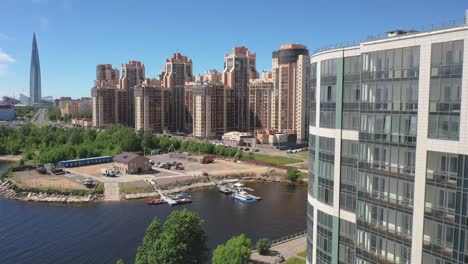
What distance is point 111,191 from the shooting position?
53.4 metres

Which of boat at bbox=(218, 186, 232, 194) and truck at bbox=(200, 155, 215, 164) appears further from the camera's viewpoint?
truck at bbox=(200, 155, 215, 164)

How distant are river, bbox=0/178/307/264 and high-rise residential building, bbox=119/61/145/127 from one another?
3524 inches

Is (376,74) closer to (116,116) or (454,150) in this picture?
(454,150)

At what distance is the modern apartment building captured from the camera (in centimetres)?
10625

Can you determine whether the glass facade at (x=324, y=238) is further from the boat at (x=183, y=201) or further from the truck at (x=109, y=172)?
the truck at (x=109, y=172)

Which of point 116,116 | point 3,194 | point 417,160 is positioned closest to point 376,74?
point 417,160

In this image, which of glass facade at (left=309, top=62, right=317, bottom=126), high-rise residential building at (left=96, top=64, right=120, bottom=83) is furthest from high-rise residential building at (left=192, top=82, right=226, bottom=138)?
glass facade at (left=309, top=62, right=317, bottom=126)

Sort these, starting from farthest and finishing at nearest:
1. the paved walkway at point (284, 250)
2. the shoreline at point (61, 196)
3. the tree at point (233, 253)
Answer: the shoreline at point (61, 196) < the paved walkway at point (284, 250) < the tree at point (233, 253)

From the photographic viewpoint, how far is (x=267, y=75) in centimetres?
11162

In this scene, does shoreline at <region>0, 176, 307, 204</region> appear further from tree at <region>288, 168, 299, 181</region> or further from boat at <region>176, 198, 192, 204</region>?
tree at <region>288, 168, 299, 181</region>

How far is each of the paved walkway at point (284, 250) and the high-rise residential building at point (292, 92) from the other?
6764 cm

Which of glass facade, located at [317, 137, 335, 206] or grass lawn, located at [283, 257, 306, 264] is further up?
glass facade, located at [317, 137, 335, 206]

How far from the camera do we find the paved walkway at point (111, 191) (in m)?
50.9

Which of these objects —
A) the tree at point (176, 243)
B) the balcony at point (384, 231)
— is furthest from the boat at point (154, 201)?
the balcony at point (384, 231)
